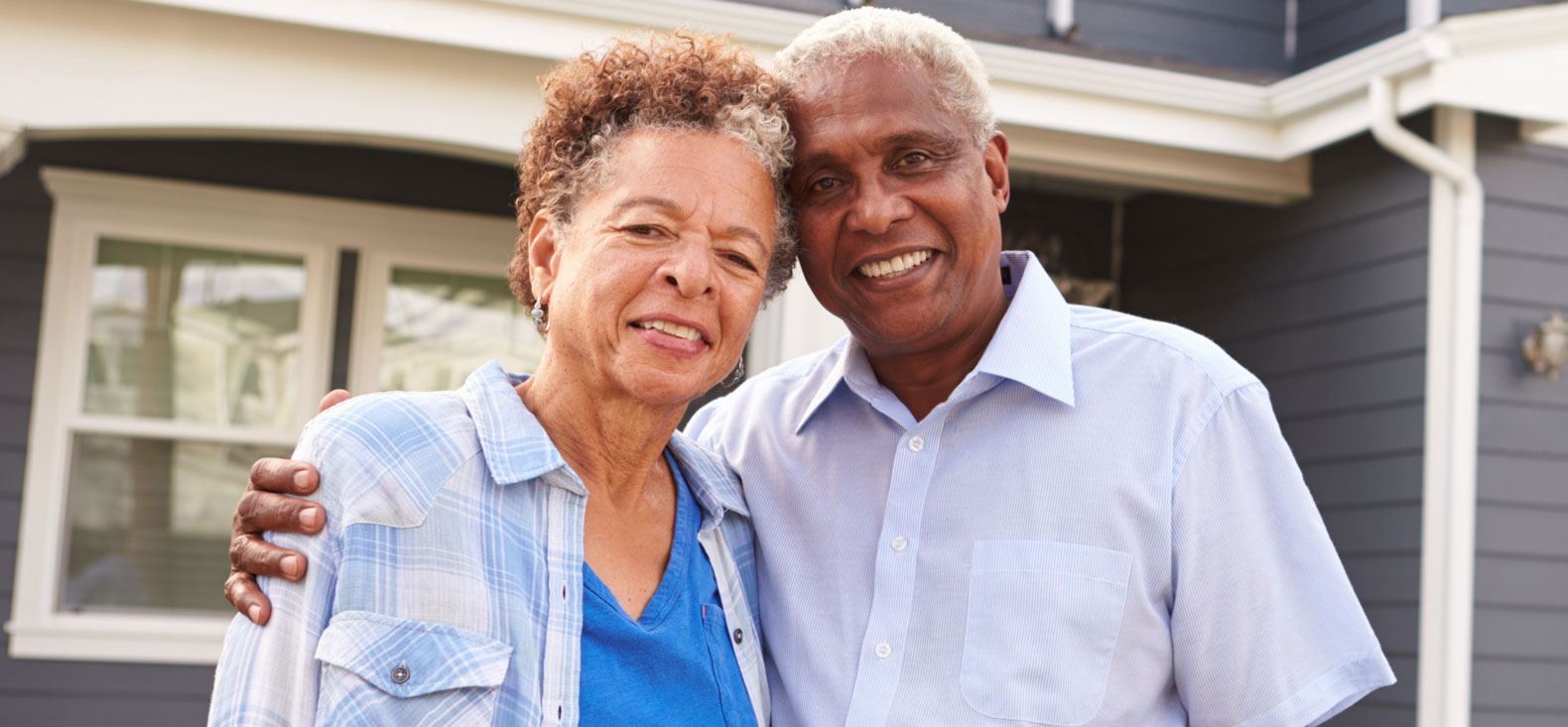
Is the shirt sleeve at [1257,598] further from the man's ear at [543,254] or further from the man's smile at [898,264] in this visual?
the man's ear at [543,254]

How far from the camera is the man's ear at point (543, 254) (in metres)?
1.80

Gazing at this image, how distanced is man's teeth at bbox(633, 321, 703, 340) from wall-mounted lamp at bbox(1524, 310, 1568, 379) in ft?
13.2

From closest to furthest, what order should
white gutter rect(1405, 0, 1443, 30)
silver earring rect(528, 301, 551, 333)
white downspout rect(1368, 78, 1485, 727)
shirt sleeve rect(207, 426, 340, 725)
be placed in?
shirt sleeve rect(207, 426, 340, 725)
silver earring rect(528, 301, 551, 333)
white downspout rect(1368, 78, 1485, 727)
white gutter rect(1405, 0, 1443, 30)

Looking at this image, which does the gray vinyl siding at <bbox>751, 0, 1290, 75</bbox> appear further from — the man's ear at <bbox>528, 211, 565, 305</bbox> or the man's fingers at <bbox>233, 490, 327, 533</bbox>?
the man's fingers at <bbox>233, 490, 327, 533</bbox>

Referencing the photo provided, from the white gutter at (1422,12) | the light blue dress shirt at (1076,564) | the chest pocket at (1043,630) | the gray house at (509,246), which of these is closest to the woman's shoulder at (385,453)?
the light blue dress shirt at (1076,564)

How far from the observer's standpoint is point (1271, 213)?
18.4 ft

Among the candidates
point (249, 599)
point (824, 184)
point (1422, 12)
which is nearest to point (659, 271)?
point (824, 184)

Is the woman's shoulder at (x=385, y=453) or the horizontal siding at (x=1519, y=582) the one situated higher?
the woman's shoulder at (x=385, y=453)

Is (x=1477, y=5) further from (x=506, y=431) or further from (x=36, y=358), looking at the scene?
(x=36, y=358)

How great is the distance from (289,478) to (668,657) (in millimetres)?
485

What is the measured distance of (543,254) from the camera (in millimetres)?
1828

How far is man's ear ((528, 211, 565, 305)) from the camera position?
1.80 meters

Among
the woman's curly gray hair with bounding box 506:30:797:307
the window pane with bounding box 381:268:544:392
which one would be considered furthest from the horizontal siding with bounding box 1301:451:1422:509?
the woman's curly gray hair with bounding box 506:30:797:307

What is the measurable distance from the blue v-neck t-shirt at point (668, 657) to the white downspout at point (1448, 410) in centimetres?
359
